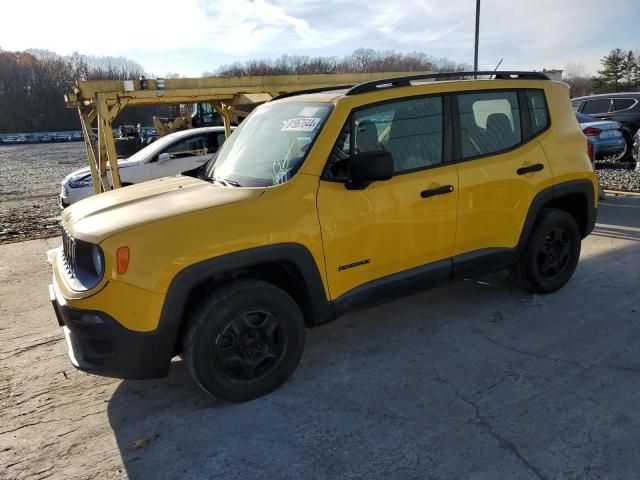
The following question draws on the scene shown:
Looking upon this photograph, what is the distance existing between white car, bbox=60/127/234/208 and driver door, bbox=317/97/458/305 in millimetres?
6707

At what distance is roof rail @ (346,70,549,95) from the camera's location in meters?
3.53

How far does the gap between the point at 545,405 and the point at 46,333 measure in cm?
404

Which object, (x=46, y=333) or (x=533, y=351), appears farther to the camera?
(x=46, y=333)

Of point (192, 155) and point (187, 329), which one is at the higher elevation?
point (192, 155)

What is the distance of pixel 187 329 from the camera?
2959 mm

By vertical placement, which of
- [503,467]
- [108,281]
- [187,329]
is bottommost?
[503,467]

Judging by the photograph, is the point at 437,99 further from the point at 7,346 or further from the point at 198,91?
the point at 198,91

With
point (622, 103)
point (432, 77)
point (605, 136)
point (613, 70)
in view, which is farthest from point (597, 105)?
point (613, 70)

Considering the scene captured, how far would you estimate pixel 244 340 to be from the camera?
10.1 ft

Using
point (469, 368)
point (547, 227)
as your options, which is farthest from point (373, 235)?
point (547, 227)

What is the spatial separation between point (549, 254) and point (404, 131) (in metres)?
1.97

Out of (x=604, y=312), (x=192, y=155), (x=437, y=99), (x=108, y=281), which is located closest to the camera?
(x=108, y=281)

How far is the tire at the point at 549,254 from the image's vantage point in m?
4.36

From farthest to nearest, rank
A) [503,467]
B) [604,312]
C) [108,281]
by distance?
[604,312], [108,281], [503,467]
